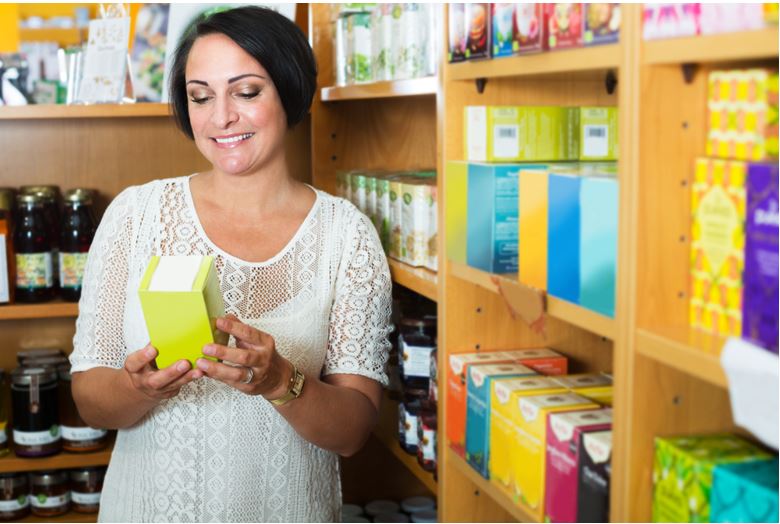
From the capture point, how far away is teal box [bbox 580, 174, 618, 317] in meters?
1.17

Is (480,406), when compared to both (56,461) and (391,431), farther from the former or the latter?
(56,461)

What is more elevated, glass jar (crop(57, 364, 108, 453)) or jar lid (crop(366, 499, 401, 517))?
glass jar (crop(57, 364, 108, 453))

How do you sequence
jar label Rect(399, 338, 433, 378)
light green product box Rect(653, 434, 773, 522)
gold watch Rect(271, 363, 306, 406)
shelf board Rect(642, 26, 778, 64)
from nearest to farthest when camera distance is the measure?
shelf board Rect(642, 26, 778, 64) < light green product box Rect(653, 434, 773, 522) < gold watch Rect(271, 363, 306, 406) < jar label Rect(399, 338, 433, 378)

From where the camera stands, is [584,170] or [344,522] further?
[344,522]

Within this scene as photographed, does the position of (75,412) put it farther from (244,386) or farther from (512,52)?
(512,52)

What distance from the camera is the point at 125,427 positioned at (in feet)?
6.38

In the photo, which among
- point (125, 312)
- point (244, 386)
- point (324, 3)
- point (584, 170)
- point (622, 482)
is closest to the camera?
point (622, 482)

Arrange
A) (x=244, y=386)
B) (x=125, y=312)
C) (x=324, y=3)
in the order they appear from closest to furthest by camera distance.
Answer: (x=244, y=386)
(x=125, y=312)
(x=324, y=3)

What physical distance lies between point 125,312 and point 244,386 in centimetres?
40

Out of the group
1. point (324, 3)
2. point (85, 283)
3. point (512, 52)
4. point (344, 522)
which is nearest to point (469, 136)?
point (512, 52)

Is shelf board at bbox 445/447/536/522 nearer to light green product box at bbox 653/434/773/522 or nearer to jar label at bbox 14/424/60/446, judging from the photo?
light green product box at bbox 653/434/773/522

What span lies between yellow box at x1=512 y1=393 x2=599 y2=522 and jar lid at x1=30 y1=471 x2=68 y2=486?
1.73 m

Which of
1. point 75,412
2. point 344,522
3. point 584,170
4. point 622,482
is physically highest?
point 584,170

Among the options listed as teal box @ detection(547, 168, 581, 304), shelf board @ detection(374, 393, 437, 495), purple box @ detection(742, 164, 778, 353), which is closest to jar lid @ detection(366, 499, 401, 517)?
shelf board @ detection(374, 393, 437, 495)
